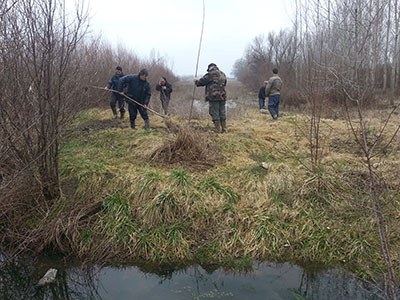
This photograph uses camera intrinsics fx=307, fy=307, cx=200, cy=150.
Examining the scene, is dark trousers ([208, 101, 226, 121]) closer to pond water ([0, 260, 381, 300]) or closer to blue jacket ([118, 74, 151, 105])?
blue jacket ([118, 74, 151, 105])

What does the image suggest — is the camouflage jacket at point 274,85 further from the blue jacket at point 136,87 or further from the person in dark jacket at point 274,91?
the blue jacket at point 136,87

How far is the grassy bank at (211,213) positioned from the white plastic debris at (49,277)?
0.38m

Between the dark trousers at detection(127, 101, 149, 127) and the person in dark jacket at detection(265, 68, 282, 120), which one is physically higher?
the person in dark jacket at detection(265, 68, 282, 120)

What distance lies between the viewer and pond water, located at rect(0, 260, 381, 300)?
3100mm

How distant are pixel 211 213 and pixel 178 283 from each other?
1.03 meters

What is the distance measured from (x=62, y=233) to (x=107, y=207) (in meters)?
0.62

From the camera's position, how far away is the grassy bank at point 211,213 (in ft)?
12.0

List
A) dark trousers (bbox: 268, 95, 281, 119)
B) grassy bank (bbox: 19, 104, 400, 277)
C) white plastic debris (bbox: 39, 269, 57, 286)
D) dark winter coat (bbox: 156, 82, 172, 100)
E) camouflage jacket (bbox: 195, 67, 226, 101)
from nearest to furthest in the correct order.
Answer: white plastic debris (bbox: 39, 269, 57, 286) < grassy bank (bbox: 19, 104, 400, 277) < camouflage jacket (bbox: 195, 67, 226, 101) < dark trousers (bbox: 268, 95, 281, 119) < dark winter coat (bbox: 156, 82, 172, 100)

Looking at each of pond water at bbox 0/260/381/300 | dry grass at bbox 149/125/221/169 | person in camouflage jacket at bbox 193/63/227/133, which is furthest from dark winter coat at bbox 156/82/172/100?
pond water at bbox 0/260/381/300

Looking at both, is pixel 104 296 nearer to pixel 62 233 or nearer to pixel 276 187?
pixel 62 233

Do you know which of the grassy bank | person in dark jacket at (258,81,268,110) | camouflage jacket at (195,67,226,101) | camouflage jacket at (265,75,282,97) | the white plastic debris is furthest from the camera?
person in dark jacket at (258,81,268,110)

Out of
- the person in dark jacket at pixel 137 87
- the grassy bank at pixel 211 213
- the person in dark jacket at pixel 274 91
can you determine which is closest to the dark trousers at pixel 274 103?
the person in dark jacket at pixel 274 91

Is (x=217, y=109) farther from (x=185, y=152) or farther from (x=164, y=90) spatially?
(x=164, y=90)

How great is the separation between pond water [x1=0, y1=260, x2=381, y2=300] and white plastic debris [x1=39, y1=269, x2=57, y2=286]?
6cm
